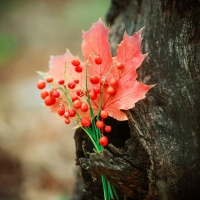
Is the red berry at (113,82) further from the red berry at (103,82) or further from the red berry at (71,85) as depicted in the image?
the red berry at (71,85)

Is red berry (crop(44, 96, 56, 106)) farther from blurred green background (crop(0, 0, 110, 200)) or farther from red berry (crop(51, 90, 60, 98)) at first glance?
blurred green background (crop(0, 0, 110, 200))

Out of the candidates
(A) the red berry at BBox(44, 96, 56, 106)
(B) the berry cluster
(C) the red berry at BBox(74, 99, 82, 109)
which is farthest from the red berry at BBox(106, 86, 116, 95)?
(A) the red berry at BBox(44, 96, 56, 106)

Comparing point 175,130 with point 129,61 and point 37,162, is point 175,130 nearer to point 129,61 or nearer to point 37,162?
point 129,61

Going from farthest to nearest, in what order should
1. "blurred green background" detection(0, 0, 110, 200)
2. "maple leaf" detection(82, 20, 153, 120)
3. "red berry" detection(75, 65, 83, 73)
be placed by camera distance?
"blurred green background" detection(0, 0, 110, 200), "red berry" detection(75, 65, 83, 73), "maple leaf" detection(82, 20, 153, 120)

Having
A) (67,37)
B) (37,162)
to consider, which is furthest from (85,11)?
(37,162)

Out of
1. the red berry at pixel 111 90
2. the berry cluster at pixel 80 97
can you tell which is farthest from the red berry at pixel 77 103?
the red berry at pixel 111 90
